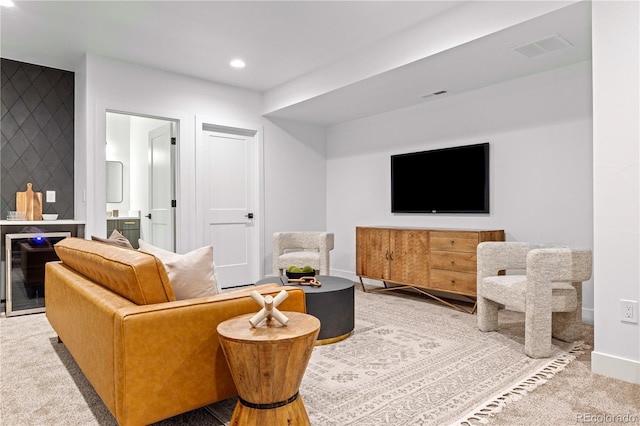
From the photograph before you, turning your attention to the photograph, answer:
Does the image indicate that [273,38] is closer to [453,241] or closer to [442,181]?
[442,181]

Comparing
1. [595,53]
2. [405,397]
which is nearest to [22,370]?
[405,397]

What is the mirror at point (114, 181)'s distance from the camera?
20.3ft

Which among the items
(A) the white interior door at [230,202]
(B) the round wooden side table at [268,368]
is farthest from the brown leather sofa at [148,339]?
(A) the white interior door at [230,202]

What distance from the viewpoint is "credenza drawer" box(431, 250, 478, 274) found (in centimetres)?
371

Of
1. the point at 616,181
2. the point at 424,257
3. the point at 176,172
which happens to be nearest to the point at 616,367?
the point at 616,181

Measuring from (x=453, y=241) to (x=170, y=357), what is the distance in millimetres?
2956

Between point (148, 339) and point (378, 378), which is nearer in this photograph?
point (148, 339)

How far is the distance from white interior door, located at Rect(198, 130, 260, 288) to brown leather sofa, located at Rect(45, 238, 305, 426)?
2.94 m

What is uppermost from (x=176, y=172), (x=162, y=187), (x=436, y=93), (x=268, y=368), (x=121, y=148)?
(x=436, y=93)

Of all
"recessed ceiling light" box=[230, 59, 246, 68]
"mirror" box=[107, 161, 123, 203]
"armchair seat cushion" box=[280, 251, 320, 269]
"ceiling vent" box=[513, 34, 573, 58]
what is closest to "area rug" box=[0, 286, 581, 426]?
"armchair seat cushion" box=[280, 251, 320, 269]

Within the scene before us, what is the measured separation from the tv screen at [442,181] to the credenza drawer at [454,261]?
65 centimetres

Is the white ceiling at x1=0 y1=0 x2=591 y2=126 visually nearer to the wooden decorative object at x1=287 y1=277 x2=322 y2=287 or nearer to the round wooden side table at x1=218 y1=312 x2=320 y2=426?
the wooden decorative object at x1=287 y1=277 x2=322 y2=287

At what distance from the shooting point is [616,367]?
7.49ft

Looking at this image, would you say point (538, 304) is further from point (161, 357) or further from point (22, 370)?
point (22, 370)
